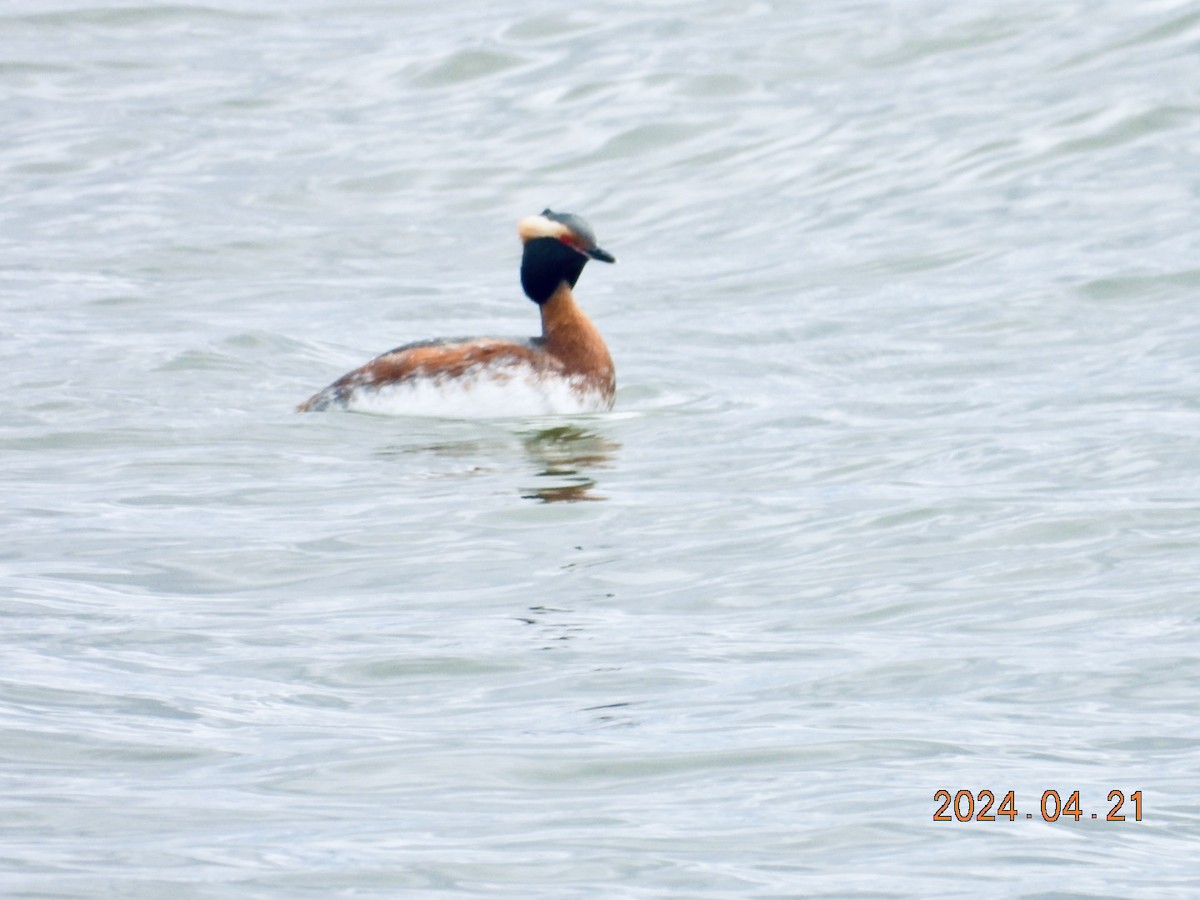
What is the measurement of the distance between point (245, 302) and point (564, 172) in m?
5.02

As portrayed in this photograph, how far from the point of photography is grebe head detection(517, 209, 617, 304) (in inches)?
586

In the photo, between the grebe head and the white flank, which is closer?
the white flank

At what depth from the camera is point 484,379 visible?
46.5 ft

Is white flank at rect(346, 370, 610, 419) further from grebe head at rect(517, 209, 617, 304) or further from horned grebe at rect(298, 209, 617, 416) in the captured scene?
grebe head at rect(517, 209, 617, 304)

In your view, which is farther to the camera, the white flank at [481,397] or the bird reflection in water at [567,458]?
the white flank at [481,397]

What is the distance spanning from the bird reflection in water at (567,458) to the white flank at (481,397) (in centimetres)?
33

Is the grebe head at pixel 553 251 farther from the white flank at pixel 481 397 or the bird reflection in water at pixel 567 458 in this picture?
the bird reflection in water at pixel 567 458

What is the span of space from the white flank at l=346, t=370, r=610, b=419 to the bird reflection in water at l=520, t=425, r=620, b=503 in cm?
33

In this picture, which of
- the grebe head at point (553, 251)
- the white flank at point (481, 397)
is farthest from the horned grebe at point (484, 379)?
the grebe head at point (553, 251)

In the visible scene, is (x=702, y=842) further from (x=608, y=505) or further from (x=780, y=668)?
(x=608, y=505)

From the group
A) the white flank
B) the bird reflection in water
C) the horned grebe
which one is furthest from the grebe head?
the bird reflection in water

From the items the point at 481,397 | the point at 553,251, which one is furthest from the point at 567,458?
the point at 553,251

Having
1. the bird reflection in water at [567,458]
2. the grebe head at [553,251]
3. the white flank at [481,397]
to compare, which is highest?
the grebe head at [553,251]

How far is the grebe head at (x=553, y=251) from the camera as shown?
14.9 meters
